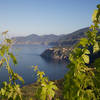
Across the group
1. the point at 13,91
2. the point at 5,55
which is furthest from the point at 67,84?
the point at 5,55

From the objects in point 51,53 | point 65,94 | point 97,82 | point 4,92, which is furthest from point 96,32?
point 51,53

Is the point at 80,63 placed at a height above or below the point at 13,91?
above

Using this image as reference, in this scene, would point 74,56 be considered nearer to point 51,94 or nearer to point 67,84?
point 67,84

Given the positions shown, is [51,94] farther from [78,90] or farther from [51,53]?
[51,53]

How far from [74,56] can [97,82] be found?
20.0 inches

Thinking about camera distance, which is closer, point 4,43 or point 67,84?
point 4,43

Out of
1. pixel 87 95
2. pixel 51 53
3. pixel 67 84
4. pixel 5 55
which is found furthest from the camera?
pixel 51 53

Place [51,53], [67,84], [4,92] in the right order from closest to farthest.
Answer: [67,84] → [4,92] → [51,53]

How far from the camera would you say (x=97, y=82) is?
2043 mm

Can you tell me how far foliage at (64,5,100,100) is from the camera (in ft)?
6.62

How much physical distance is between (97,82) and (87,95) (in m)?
0.22

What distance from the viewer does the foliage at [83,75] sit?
6.62ft

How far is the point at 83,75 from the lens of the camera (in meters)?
2.15

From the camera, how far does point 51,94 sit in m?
2.20
